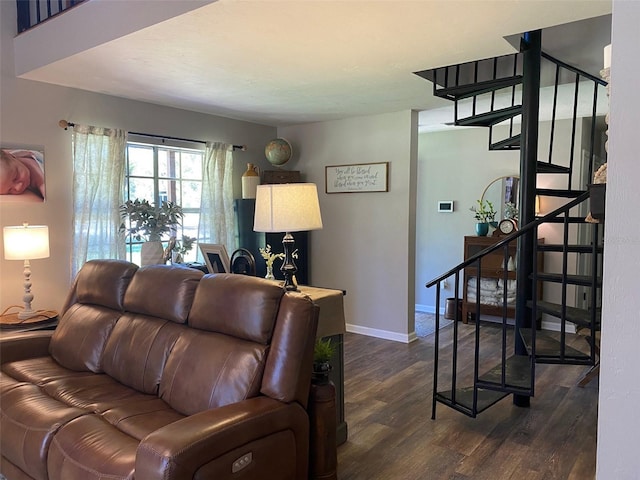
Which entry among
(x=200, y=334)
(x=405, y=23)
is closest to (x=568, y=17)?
(x=405, y=23)

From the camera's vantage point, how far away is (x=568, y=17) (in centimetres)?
227

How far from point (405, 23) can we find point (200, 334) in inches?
74.6

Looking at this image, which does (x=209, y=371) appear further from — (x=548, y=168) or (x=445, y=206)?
(x=445, y=206)

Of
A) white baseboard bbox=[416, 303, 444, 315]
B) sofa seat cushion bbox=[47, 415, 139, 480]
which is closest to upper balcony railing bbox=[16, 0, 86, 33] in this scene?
sofa seat cushion bbox=[47, 415, 139, 480]

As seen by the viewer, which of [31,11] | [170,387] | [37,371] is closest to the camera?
[170,387]

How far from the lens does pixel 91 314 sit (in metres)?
2.85

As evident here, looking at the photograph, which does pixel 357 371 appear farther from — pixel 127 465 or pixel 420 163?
pixel 420 163

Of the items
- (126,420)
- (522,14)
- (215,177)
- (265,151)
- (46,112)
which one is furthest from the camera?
(265,151)

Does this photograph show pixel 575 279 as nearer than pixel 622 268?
No

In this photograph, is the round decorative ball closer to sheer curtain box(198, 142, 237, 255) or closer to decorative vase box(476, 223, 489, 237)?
sheer curtain box(198, 142, 237, 255)

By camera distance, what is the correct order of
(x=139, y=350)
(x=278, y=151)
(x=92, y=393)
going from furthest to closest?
(x=278, y=151), (x=139, y=350), (x=92, y=393)

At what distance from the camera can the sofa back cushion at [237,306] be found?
6.66ft

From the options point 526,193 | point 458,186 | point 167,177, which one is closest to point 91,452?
point 526,193

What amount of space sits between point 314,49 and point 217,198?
7.77ft
